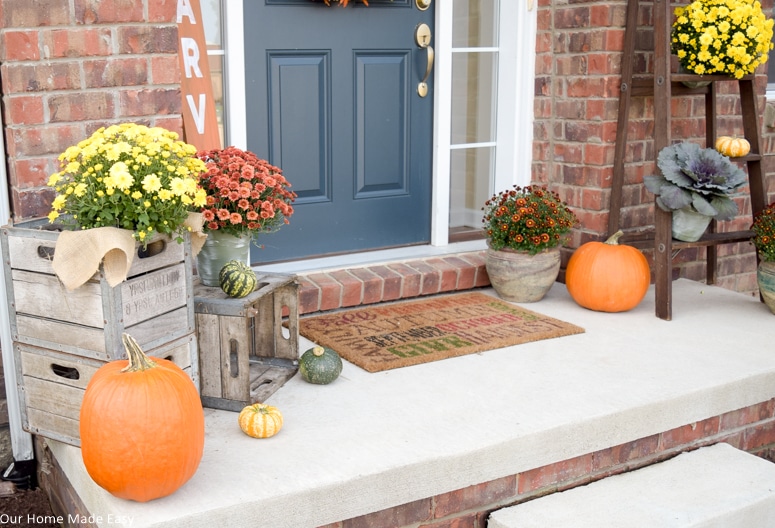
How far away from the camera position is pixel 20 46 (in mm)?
2496

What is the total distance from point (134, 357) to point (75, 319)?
12.7 inches

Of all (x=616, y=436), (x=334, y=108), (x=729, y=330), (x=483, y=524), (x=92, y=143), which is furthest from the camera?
(x=334, y=108)

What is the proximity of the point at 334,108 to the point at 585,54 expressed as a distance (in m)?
1.14

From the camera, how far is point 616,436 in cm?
260

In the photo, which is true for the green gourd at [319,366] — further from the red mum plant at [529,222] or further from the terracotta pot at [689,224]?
the terracotta pot at [689,224]

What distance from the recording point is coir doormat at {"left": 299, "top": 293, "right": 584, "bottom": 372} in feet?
10.0

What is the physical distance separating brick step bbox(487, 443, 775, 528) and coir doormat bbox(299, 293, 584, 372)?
0.75m

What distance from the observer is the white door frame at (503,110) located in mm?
3859

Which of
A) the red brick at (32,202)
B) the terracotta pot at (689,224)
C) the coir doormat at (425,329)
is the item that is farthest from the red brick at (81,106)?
the terracotta pot at (689,224)

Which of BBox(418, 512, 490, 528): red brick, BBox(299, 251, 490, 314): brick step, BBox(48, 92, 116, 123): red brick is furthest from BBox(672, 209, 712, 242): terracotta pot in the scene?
BBox(48, 92, 116, 123): red brick

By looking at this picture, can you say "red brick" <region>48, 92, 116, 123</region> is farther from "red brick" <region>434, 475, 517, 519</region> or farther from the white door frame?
"red brick" <region>434, 475, 517, 519</region>

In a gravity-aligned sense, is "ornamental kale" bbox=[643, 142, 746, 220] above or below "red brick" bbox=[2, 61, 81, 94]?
below

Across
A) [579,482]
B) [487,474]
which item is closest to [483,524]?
[487,474]

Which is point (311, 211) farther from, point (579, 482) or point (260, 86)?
point (579, 482)
